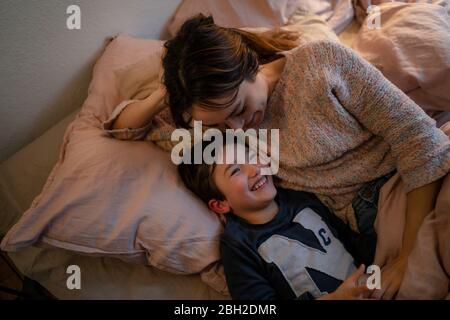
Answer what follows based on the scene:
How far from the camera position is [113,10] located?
1079mm

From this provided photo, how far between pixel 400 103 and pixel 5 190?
A: 3.38 feet

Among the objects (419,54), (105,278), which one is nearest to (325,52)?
(419,54)

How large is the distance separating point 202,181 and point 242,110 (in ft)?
0.70

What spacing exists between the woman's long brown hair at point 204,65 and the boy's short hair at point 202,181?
16 cm

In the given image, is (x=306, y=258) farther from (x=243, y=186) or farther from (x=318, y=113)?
(x=318, y=113)

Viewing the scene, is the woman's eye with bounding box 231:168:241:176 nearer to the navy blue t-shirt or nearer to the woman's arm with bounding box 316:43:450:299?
the navy blue t-shirt

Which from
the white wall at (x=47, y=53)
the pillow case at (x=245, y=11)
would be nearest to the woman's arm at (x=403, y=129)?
the pillow case at (x=245, y=11)

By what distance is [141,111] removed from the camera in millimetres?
861

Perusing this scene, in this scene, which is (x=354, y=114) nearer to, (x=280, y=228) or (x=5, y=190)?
(x=280, y=228)

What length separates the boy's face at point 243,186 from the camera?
0.82 metres

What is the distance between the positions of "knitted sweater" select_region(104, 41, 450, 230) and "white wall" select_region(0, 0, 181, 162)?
0.29 m

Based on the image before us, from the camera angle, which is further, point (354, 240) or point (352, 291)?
point (354, 240)

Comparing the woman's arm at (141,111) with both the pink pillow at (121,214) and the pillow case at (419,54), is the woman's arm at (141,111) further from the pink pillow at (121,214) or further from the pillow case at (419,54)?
the pillow case at (419,54)
